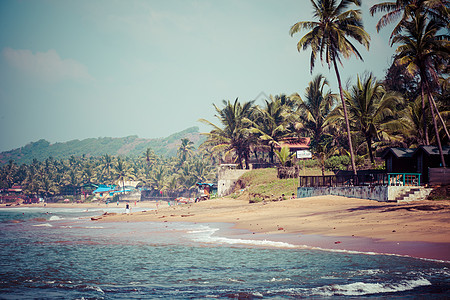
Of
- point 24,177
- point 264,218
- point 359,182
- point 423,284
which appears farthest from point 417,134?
point 24,177

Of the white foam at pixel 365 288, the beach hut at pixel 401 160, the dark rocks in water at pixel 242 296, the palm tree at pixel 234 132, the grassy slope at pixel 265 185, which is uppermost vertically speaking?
→ the palm tree at pixel 234 132

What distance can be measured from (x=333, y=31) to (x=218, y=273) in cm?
2680

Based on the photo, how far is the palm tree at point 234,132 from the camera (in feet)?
174

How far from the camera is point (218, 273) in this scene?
10.9 m

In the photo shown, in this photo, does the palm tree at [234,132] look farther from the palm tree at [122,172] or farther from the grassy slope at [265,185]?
the palm tree at [122,172]

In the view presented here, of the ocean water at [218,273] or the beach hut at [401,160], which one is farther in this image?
the beach hut at [401,160]

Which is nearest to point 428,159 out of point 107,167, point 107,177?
point 107,177

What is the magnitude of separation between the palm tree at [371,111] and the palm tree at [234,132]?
55.1 ft

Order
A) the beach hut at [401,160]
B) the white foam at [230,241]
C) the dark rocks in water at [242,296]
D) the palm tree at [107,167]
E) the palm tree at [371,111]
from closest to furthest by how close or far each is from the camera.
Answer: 1. the dark rocks in water at [242,296]
2. the white foam at [230,241]
3. the beach hut at [401,160]
4. the palm tree at [371,111]
5. the palm tree at [107,167]

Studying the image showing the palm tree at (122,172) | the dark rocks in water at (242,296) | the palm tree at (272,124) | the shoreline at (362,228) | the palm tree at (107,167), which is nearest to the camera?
the dark rocks in water at (242,296)

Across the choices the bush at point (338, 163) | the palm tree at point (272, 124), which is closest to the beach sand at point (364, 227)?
the bush at point (338, 163)

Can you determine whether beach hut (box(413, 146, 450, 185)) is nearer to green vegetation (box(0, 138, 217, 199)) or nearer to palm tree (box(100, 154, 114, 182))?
green vegetation (box(0, 138, 217, 199))

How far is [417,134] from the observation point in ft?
123

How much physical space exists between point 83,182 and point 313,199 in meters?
124
